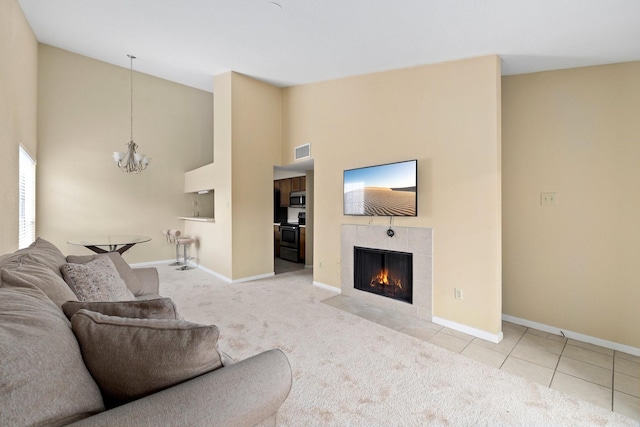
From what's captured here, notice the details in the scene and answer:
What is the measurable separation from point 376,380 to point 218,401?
4.99ft

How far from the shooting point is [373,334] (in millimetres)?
2707

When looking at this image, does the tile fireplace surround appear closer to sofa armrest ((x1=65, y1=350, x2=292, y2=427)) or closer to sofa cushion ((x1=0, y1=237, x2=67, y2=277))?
sofa armrest ((x1=65, y1=350, x2=292, y2=427))

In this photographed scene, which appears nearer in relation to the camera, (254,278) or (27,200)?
(27,200)

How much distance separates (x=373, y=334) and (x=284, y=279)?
92.0 inches

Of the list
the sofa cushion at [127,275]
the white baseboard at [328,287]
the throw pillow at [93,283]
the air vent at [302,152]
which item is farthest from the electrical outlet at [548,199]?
the sofa cushion at [127,275]

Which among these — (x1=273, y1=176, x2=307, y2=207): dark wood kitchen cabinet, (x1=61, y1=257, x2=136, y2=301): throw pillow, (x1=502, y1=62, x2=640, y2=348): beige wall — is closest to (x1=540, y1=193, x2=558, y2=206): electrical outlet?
(x1=502, y1=62, x2=640, y2=348): beige wall

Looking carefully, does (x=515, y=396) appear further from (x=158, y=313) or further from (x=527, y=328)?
(x=158, y=313)

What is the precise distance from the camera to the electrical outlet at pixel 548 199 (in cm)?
276

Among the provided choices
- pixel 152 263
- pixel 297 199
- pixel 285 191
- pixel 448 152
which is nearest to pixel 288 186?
pixel 285 191

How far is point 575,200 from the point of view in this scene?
2.65m

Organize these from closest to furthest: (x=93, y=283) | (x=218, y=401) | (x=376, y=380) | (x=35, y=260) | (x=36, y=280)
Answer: (x=218, y=401) → (x=36, y=280) → (x=35, y=260) → (x=93, y=283) → (x=376, y=380)

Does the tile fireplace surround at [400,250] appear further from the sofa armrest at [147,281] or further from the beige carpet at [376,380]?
the sofa armrest at [147,281]

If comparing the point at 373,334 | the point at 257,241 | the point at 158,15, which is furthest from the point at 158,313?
the point at 257,241

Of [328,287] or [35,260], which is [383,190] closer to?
[328,287]
